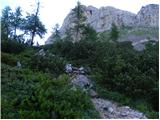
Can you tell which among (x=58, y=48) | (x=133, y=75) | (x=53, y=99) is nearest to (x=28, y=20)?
(x=58, y=48)

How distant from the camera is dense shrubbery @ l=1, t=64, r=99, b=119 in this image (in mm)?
11664

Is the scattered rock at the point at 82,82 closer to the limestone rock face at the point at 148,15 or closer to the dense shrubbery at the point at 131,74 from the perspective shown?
the dense shrubbery at the point at 131,74

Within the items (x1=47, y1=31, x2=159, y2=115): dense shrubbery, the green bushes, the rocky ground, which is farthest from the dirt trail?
the green bushes

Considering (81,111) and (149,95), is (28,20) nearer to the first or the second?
(149,95)

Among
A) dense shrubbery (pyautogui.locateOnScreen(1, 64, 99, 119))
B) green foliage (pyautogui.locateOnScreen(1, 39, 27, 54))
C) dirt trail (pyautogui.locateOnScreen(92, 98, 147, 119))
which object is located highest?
green foliage (pyautogui.locateOnScreen(1, 39, 27, 54))

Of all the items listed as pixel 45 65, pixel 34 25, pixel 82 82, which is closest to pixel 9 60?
pixel 45 65

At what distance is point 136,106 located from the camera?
49.0 feet

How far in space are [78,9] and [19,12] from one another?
700 cm

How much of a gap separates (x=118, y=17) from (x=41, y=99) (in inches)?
4480

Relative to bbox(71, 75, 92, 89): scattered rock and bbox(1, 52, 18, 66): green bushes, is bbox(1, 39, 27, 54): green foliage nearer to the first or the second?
bbox(1, 52, 18, 66): green bushes

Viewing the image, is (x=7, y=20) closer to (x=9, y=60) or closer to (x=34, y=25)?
(x=34, y=25)

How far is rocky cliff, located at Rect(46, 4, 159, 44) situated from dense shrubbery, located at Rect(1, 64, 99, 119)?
101m

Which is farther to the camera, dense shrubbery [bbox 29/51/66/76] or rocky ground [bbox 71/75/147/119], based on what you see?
dense shrubbery [bbox 29/51/66/76]

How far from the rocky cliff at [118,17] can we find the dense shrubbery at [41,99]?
331 ft
